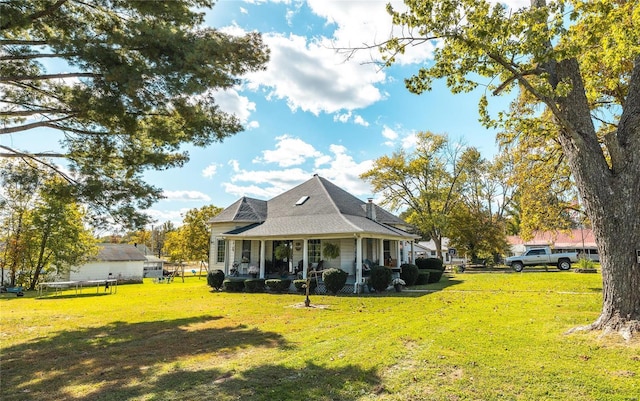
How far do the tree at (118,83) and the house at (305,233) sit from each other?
819 cm

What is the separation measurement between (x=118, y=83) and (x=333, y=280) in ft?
36.9

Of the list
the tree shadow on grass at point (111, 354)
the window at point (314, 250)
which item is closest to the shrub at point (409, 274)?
the window at point (314, 250)

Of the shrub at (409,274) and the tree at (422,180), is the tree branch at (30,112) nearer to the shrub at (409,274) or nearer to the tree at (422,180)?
the shrub at (409,274)

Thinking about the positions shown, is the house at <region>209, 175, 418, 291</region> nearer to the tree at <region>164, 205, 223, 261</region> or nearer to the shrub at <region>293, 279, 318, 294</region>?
the shrub at <region>293, 279, 318, 294</region>

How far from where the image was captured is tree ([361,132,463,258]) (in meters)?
32.6

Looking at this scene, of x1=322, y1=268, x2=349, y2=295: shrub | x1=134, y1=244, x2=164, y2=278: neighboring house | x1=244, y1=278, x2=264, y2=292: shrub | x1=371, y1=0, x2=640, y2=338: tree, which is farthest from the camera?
x1=134, y1=244, x2=164, y2=278: neighboring house

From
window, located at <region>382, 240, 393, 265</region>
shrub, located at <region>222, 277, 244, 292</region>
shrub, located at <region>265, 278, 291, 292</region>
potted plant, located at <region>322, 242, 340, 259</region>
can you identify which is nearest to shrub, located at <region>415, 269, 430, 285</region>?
window, located at <region>382, 240, 393, 265</region>

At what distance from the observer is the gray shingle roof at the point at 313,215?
56.3 feet

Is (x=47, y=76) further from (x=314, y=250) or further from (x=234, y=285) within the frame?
(x=314, y=250)

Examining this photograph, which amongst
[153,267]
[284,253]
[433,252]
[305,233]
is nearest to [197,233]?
[153,267]

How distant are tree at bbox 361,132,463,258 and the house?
9842mm

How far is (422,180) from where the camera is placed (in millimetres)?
33375

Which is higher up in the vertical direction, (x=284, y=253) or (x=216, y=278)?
(x=284, y=253)

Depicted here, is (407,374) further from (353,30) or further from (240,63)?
(240,63)
